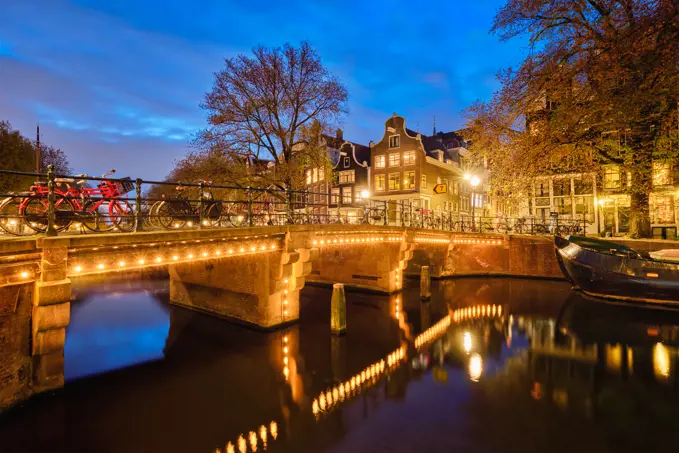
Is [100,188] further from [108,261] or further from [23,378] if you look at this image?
[23,378]

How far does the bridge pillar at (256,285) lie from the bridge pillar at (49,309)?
Result: 579 centimetres

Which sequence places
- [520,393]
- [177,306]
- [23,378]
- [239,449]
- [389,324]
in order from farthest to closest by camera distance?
[177,306], [389,324], [520,393], [23,378], [239,449]

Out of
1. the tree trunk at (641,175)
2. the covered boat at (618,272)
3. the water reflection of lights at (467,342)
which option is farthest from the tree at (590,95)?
the water reflection of lights at (467,342)

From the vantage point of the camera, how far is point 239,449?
6.41 m

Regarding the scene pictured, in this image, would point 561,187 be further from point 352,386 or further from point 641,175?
point 352,386

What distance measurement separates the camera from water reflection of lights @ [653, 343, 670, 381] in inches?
381

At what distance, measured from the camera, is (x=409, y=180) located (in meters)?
32.9

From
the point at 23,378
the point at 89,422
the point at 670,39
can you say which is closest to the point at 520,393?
the point at 89,422

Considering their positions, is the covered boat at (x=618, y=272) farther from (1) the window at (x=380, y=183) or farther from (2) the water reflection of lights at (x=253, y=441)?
(1) the window at (x=380, y=183)

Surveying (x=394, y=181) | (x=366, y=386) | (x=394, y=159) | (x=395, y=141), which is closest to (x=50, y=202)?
(x=366, y=386)

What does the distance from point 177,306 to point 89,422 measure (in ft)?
31.5

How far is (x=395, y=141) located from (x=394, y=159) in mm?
1768

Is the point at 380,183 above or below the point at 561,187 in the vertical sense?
above

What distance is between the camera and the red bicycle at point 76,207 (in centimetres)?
776
